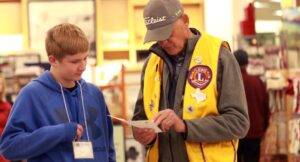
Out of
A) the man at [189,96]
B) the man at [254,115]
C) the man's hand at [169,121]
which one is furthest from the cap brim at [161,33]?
the man at [254,115]

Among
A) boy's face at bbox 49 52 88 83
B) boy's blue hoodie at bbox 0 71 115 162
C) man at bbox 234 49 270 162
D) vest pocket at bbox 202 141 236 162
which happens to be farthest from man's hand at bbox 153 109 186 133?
man at bbox 234 49 270 162

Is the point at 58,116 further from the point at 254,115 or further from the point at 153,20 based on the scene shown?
the point at 254,115

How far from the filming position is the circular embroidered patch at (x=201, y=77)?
260 cm

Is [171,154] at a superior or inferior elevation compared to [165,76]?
inferior

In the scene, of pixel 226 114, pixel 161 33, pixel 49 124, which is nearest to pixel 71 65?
pixel 49 124

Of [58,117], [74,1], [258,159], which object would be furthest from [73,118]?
[74,1]

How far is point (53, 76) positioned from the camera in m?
2.51

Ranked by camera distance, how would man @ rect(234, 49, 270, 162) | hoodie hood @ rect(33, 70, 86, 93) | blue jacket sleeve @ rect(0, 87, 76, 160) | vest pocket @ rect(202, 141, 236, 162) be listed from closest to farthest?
1. blue jacket sleeve @ rect(0, 87, 76, 160)
2. hoodie hood @ rect(33, 70, 86, 93)
3. vest pocket @ rect(202, 141, 236, 162)
4. man @ rect(234, 49, 270, 162)

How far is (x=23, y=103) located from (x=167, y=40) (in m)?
0.68

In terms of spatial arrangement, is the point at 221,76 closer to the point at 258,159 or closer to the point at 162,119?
the point at 162,119

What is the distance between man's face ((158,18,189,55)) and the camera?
105 inches

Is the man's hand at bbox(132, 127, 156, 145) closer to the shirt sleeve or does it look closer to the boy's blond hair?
the shirt sleeve

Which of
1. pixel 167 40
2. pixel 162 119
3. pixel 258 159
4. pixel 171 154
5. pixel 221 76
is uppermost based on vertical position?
pixel 167 40

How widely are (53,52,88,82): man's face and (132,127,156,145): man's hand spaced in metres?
0.42
